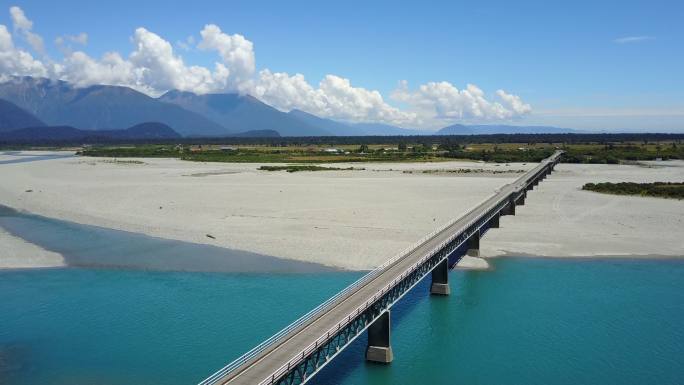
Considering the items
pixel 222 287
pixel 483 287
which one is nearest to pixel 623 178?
pixel 483 287

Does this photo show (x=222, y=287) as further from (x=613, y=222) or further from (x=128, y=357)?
(x=613, y=222)

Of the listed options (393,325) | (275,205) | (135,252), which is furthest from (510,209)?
(135,252)

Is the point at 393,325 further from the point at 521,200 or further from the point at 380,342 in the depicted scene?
the point at 521,200

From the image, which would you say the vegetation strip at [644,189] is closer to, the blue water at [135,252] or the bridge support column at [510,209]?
the bridge support column at [510,209]

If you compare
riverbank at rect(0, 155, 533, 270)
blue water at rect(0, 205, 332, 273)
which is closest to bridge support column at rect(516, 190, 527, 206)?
riverbank at rect(0, 155, 533, 270)

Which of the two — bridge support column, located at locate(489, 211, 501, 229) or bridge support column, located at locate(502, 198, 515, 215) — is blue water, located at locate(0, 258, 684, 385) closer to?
bridge support column, located at locate(489, 211, 501, 229)

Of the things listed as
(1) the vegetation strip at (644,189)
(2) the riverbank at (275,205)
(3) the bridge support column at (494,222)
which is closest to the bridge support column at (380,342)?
(2) the riverbank at (275,205)
